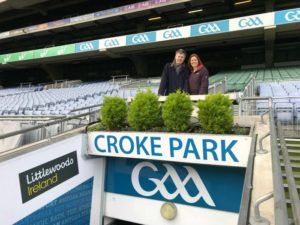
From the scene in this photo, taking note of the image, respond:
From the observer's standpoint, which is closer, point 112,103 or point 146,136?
point 146,136

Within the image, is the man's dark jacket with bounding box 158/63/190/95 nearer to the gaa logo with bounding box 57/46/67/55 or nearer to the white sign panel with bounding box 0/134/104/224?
the white sign panel with bounding box 0/134/104/224

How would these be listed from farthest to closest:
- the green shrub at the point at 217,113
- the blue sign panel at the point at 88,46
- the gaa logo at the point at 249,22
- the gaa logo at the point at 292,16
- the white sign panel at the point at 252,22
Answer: the blue sign panel at the point at 88,46 < the gaa logo at the point at 249,22 < the white sign panel at the point at 252,22 < the gaa logo at the point at 292,16 < the green shrub at the point at 217,113

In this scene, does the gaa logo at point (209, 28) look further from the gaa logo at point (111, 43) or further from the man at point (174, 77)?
the man at point (174, 77)

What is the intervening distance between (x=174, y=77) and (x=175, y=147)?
4.15ft

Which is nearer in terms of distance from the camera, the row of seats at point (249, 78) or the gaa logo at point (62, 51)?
the row of seats at point (249, 78)

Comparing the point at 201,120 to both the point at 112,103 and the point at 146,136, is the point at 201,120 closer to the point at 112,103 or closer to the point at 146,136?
the point at 146,136

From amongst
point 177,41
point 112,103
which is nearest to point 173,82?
point 112,103

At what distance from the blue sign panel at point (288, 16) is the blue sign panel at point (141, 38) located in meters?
6.87

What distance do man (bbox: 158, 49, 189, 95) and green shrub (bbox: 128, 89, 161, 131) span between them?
0.36 metres

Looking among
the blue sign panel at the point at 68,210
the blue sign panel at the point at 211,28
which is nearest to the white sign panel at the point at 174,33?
the blue sign panel at the point at 211,28

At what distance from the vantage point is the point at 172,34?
59.0ft

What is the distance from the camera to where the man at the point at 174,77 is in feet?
17.7

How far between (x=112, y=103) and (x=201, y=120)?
1992 mm

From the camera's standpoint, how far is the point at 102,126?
679cm
